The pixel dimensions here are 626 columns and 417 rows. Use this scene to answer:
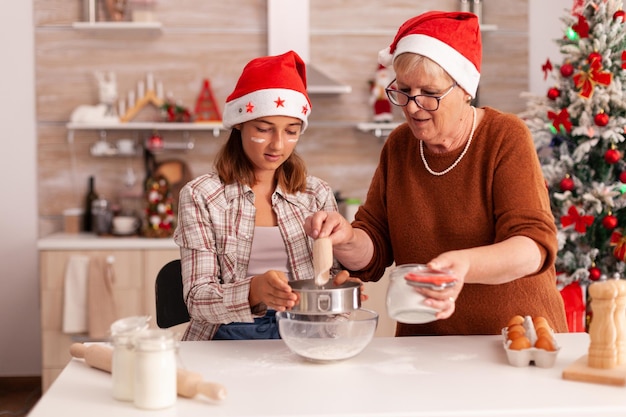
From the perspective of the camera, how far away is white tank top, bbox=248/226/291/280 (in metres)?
2.14

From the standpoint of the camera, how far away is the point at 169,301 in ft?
7.36

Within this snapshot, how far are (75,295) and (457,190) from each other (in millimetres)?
2695

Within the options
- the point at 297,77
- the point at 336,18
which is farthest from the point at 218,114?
the point at 297,77

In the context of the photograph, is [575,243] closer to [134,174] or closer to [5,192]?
[134,174]

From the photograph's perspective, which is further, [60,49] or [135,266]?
[60,49]

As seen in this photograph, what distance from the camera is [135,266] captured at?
4113 mm

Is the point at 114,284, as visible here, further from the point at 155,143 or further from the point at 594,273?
the point at 594,273

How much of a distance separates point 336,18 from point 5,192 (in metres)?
2.15

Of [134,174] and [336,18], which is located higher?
[336,18]

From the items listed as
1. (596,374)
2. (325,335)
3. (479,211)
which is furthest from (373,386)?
(479,211)

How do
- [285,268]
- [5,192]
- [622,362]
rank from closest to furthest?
[622,362] < [285,268] < [5,192]

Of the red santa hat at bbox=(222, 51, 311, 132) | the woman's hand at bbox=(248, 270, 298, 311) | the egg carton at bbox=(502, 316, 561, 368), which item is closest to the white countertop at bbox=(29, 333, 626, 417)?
the egg carton at bbox=(502, 316, 561, 368)

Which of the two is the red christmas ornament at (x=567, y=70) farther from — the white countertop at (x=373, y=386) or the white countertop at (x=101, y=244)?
the white countertop at (x=373, y=386)

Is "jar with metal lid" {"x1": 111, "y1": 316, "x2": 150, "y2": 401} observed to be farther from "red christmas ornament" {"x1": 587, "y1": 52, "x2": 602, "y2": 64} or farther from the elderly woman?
"red christmas ornament" {"x1": 587, "y1": 52, "x2": 602, "y2": 64}
